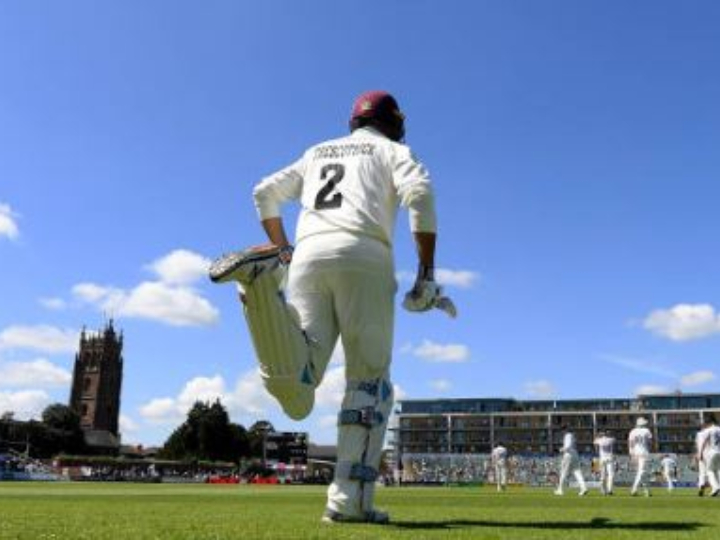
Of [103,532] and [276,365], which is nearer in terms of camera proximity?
[103,532]

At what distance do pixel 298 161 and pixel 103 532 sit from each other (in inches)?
114

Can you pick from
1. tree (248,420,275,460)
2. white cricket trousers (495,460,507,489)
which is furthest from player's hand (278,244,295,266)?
tree (248,420,275,460)

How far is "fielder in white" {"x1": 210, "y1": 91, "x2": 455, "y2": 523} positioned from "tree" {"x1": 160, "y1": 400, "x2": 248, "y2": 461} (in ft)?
429

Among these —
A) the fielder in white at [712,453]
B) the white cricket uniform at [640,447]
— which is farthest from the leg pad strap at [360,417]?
the white cricket uniform at [640,447]

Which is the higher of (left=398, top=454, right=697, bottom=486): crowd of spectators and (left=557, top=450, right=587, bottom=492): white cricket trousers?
(left=557, top=450, right=587, bottom=492): white cricket trousers

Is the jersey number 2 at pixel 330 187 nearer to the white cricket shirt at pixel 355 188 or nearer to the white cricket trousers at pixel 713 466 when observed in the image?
the white cricket shirt at pixel 355 188

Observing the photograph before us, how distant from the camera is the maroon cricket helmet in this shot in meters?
5.65

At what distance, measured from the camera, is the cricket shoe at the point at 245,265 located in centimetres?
399

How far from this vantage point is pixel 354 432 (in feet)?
15.6

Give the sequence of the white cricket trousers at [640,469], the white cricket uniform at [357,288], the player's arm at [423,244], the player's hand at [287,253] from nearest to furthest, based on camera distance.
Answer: the white cricket uniform at [357,288] → the player's arm at [423,244] → the player's hand at [287,253] → the white cricket trousers at [640,469]

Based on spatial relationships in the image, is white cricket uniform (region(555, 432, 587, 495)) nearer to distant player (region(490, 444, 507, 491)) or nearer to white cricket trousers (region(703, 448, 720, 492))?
white cricket trousers (region(703, 448, 720, 492))

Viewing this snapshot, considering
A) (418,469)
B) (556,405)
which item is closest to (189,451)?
(418,469)

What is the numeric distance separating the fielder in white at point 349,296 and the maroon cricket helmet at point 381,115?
0.20 m

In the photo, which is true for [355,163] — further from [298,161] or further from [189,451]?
[189,451]
